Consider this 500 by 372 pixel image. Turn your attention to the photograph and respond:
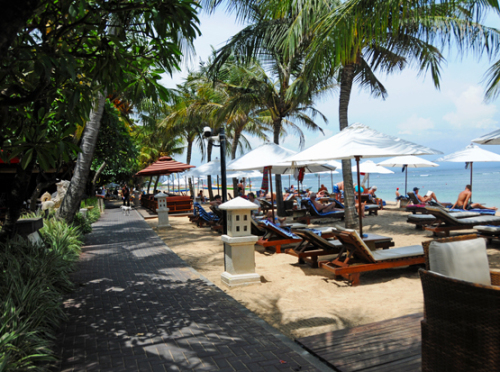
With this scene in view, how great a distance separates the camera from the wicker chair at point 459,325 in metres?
2.11

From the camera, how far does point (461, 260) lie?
288 cm

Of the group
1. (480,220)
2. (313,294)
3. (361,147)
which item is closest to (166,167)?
(361,147)

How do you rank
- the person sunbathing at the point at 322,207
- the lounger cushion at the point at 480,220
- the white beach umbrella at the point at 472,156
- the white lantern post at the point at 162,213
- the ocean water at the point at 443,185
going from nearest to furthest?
1. the lounger cushion at the point at 480,220
2. the white beach umbrella at the point at 472,156
3. the person sunbathing at the point at 322,207
4. the white lantern post at the point at 162,213
5. the ocean water at the point at 443,185

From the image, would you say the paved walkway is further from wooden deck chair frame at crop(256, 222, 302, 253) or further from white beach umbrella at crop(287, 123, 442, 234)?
white beach umbrella at crop(287, 123, 442, 234)

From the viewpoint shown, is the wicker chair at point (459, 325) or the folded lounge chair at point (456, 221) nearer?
the wicker chair at point (459, 325)

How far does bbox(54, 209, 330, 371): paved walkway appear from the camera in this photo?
319 cm

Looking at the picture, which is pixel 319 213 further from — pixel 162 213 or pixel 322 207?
pixel 162 213

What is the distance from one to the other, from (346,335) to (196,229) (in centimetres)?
998

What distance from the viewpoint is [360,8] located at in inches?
250

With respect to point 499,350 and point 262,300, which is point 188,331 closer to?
point 262,300

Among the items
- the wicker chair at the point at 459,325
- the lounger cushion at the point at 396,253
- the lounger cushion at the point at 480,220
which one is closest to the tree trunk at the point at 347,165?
the lounger cushion at the point at 480,220

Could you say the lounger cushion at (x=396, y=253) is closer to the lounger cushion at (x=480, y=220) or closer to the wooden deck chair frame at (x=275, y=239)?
the wooden deck chair frame at (x=275, y=239)

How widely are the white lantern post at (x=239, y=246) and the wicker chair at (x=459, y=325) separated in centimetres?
350

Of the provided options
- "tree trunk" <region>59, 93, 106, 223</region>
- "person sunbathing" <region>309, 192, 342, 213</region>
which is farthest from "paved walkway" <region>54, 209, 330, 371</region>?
"person sunbathing" <region>309, 192, 342, 213</region>
